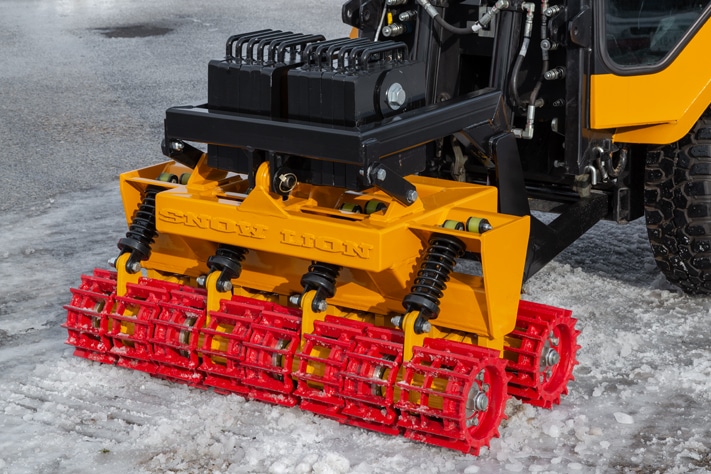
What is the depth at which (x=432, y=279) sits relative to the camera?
3.85m

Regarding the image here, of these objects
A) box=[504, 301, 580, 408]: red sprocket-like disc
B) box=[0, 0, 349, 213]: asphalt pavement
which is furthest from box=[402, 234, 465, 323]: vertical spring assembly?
box=[0, 0, 349, 213]: asphalt pavement

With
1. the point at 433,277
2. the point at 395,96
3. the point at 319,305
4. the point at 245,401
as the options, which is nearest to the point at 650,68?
the point at 395,96

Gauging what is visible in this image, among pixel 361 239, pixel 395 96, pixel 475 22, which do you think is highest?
pixel 475 22

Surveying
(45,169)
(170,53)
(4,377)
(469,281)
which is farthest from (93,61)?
(469,281)

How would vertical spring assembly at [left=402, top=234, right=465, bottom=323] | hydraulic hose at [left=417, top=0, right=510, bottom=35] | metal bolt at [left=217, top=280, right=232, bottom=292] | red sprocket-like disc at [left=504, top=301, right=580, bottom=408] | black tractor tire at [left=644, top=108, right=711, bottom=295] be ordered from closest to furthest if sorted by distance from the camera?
1. vertical spring assembly at [left=402, top=234, right=465, bottom=323]
2. red sprocket-like disc at [left=504, top=301, right=580, bottom=408]
3. metal bolt at [left=217, top=280, right=232, bottom=292]
4. hydraulic hose at [left=417, top=0, right=510, bottom=35]
5. black tractor tire at [left=644, top=108, right=711, bottom=295]

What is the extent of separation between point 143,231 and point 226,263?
1.45 feet

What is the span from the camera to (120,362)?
14.8 feet

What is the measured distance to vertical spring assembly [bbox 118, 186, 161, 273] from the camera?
177 inches

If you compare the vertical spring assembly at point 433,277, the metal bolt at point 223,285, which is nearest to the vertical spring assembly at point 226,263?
the metal bolt at point 223,285

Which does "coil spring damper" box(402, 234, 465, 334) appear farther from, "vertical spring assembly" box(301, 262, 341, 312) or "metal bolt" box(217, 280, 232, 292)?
"metal bolt" box(217, 280, 232, 292)

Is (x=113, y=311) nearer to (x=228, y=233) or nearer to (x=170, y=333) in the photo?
(x=170, y=333)

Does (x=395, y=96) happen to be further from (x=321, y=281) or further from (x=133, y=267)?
(x=133, y=267)

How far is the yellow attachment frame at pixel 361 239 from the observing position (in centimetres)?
387

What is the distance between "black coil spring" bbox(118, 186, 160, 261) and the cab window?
1.86 metres
